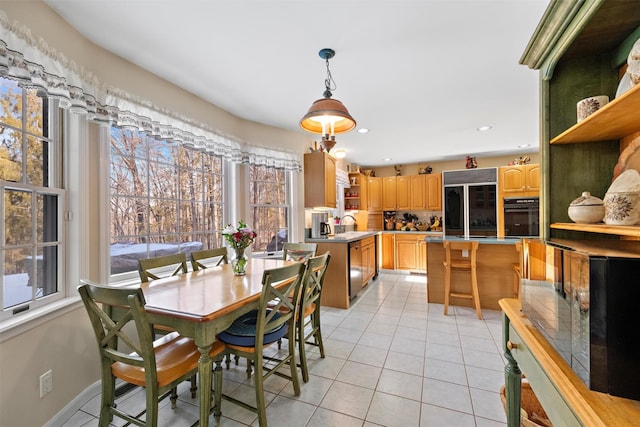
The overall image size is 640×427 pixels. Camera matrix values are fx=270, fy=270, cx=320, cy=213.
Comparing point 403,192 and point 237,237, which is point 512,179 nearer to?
point 403,192

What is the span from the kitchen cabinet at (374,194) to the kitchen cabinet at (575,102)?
5.04 m

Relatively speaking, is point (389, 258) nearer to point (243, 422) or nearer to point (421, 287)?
point (421, 287)

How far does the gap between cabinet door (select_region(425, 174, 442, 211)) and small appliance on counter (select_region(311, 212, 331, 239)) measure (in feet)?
8.79

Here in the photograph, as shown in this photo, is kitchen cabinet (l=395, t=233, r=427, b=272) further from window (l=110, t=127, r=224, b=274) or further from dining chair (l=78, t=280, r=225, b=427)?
dining chair (l=78, t=280, r=225, b=427)

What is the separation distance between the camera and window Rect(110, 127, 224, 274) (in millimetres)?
2289

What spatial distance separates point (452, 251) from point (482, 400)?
2.04 meters

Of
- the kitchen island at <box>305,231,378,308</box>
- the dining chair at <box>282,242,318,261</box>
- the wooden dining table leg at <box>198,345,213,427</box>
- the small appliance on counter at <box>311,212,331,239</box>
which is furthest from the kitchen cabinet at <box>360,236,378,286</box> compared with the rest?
the wooden dining table leg at <box>198,345,213,427</box>

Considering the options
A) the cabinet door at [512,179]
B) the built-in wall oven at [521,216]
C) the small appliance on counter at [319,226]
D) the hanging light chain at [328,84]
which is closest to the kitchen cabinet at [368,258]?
the small appliance on counter at [319,226]

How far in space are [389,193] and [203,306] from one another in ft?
17.7

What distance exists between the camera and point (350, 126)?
7.39ft

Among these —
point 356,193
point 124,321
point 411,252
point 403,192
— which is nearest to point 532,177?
point 403,192

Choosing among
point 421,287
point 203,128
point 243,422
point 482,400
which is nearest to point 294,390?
point 243,422

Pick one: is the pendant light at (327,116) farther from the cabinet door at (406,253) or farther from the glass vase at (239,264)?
the cabinet door at (406,253)

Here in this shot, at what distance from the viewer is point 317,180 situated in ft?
13.5
